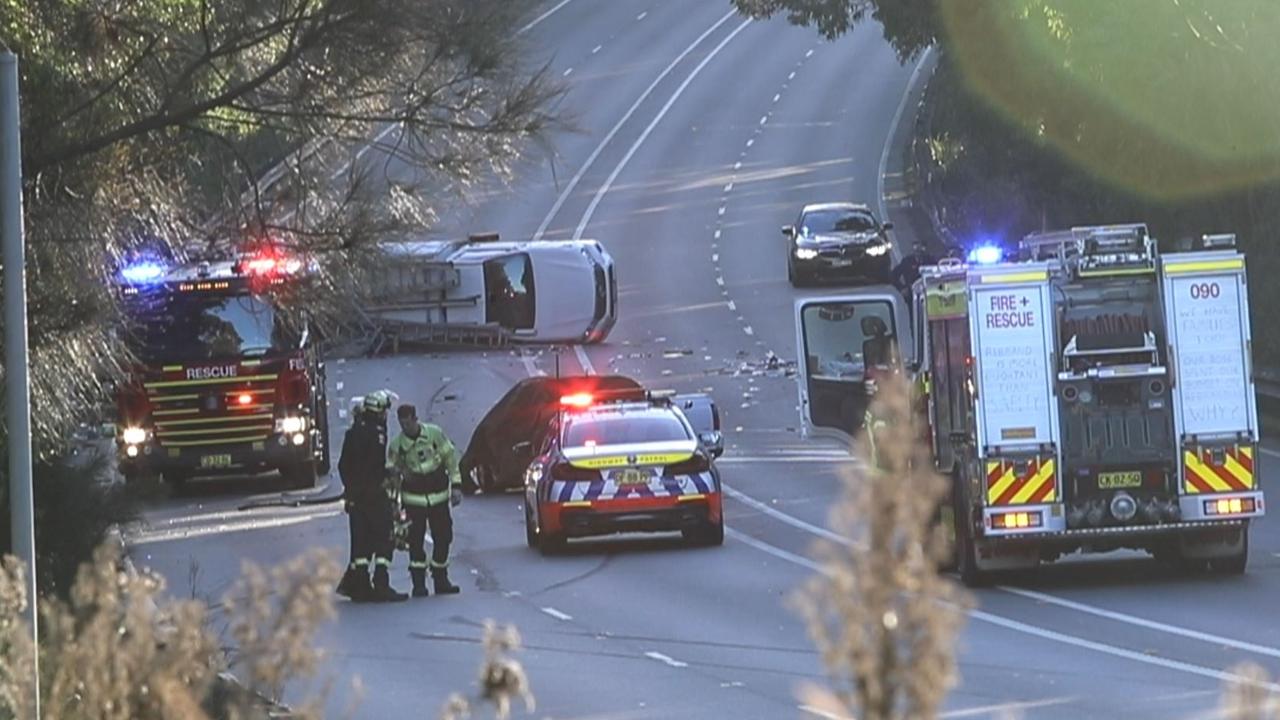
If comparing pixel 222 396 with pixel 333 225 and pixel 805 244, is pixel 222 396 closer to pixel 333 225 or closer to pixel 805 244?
pixel 333 225

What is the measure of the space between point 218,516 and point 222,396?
92.5 inches

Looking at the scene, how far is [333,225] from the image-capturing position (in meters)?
13.5

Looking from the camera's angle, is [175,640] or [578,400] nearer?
[175,640]

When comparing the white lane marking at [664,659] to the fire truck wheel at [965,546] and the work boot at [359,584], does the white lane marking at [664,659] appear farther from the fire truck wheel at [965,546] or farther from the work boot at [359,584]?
the work boot at [359,584]

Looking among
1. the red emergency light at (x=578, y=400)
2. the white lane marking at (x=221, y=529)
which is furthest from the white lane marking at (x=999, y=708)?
the white lane marking at (x=221, y=529)

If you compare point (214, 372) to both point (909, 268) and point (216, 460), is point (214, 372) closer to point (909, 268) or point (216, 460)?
point (216, 460)

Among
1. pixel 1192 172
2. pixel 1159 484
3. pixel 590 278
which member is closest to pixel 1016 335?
pixel 1159 484

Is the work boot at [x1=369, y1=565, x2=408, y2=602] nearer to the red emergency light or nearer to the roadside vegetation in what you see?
the red emergency light

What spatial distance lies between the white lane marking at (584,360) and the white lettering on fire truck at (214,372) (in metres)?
11.7

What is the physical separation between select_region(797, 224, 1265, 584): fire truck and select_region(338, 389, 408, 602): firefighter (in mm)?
4799

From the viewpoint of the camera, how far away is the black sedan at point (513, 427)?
29.7 m

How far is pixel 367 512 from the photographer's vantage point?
19.8m

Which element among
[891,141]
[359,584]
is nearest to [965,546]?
[359,584]

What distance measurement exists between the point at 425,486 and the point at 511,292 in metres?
26.0
